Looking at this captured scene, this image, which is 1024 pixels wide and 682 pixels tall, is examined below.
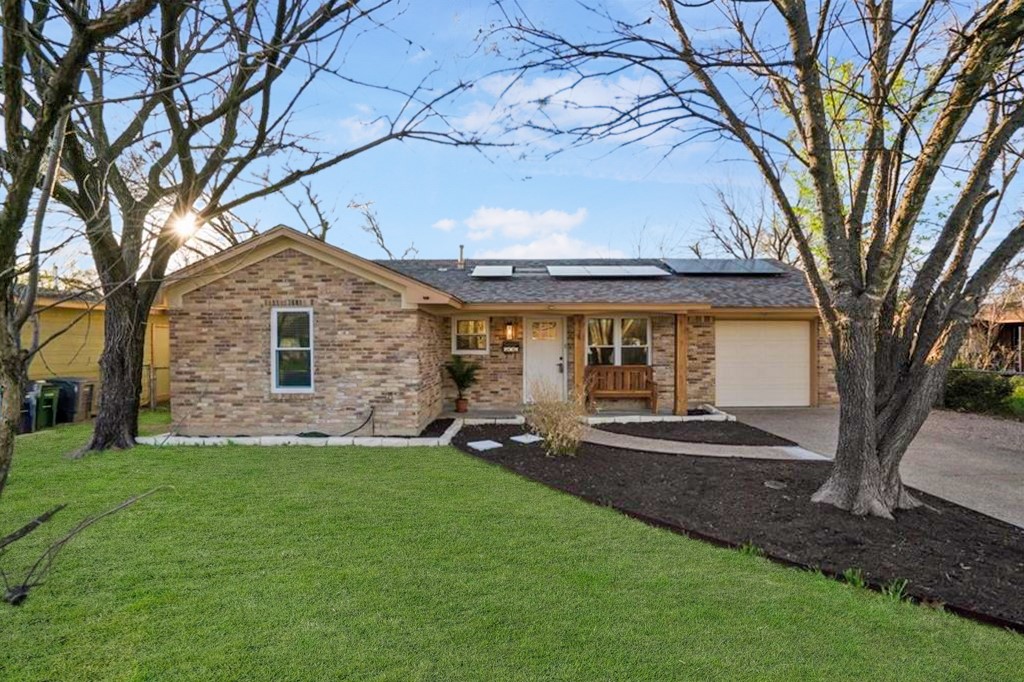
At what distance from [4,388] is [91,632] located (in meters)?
2.48

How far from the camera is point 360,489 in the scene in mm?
6086

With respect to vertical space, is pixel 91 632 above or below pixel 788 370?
below

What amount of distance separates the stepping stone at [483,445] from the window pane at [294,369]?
3.20m

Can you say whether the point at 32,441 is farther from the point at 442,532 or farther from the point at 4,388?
the point at 4,388

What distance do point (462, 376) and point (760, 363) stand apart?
7.21 m

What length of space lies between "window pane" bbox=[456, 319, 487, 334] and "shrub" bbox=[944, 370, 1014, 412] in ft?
35.2

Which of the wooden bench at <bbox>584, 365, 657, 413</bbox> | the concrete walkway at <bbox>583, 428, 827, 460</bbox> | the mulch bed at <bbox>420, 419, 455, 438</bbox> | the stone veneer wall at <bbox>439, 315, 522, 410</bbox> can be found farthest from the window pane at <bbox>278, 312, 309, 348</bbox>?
the wooden bench at <bbox>584, 365, 657, 413</bbox>

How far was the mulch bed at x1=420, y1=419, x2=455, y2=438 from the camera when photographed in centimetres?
948

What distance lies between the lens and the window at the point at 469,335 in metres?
12.4

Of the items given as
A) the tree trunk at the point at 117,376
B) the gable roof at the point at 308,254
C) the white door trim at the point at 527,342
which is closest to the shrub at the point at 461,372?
the white door trim at the point at 527,342

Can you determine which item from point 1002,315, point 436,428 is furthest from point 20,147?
point 1002,315

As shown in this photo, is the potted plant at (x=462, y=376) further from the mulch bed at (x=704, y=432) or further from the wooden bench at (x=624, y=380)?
the mulch bed at (x=704, y=432)

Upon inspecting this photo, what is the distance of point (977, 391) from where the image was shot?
11.9m

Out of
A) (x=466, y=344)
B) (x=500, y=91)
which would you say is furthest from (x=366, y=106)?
(x=466, y=344)
